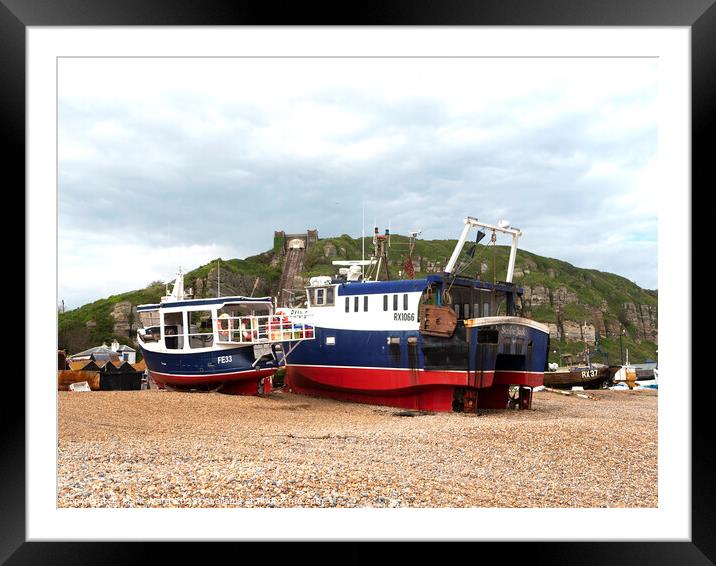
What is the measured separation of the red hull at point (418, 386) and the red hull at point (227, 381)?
2063 mm

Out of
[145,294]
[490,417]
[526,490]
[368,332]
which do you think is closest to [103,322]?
[145,294]

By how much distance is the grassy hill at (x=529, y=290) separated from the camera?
60.6m

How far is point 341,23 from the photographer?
481 centimetres

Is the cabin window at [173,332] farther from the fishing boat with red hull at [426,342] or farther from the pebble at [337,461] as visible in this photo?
the pebble at [337,461]

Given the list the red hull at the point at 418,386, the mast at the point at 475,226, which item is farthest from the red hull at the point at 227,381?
the mast at the point at 475,226

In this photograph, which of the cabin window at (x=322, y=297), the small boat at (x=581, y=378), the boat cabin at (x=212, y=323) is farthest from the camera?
the small boat at (x=581, y=378)

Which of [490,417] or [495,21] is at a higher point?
[495,21]

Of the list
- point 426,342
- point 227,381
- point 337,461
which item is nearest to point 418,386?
point 426,342

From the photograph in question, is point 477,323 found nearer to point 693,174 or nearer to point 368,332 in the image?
point 368,332

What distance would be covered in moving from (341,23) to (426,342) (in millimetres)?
→ 12350

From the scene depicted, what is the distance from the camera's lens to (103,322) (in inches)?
2189

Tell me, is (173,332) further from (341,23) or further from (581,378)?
(581,378)

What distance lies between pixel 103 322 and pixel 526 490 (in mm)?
54543

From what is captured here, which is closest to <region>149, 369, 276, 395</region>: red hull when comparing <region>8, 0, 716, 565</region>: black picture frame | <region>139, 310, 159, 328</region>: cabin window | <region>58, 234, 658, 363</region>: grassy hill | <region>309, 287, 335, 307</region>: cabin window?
<region>309, 287, 335, 307</region>: cabin window
